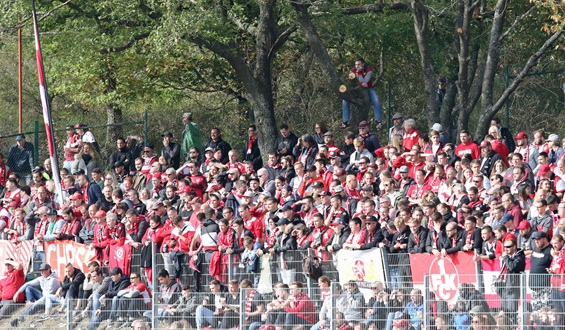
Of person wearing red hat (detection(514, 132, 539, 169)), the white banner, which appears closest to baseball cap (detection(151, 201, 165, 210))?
the white banner

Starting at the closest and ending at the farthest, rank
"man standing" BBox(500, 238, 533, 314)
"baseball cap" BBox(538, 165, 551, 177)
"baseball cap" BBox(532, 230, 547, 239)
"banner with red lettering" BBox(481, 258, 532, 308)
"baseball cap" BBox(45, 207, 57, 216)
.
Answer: "man standing" BBox(500, 238, 533, 314)
"banner with red lettering" BBox(481, 258, 532, 308)
"baseball cap" BBox(532, 230, 547, 239)
"baseball cap" BBox(538, 165, 551, 177)
"baseball cap" BBox(45, 207, 57, 216)

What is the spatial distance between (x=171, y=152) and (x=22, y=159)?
4.81 meters

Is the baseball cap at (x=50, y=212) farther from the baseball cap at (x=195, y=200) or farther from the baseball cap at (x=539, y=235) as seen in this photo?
the baseball cap at (x=539, y=235)

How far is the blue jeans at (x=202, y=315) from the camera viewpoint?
12.8 m

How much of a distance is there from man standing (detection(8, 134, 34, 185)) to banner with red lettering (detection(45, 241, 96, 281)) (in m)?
6.28

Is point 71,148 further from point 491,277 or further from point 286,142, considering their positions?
point 491,277

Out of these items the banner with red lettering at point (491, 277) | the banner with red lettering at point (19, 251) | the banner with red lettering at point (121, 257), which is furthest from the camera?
the banner with red lettering at point (19, 251)

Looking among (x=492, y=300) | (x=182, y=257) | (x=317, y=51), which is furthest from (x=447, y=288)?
(x=317, y=51)

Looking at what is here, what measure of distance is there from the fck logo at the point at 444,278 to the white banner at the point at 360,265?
34.1 inches

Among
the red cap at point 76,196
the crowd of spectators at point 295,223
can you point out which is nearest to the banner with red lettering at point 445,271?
the crowd of spectators at point 295,223

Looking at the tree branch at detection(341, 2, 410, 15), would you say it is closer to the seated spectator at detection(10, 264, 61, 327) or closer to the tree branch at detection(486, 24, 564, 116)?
the tree branch at detection(486, 24, 564, 116)

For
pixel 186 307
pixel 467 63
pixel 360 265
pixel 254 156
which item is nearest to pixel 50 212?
pixel 254 156

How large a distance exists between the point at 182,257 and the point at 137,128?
11754 mm

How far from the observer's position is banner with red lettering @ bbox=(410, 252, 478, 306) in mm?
11727
